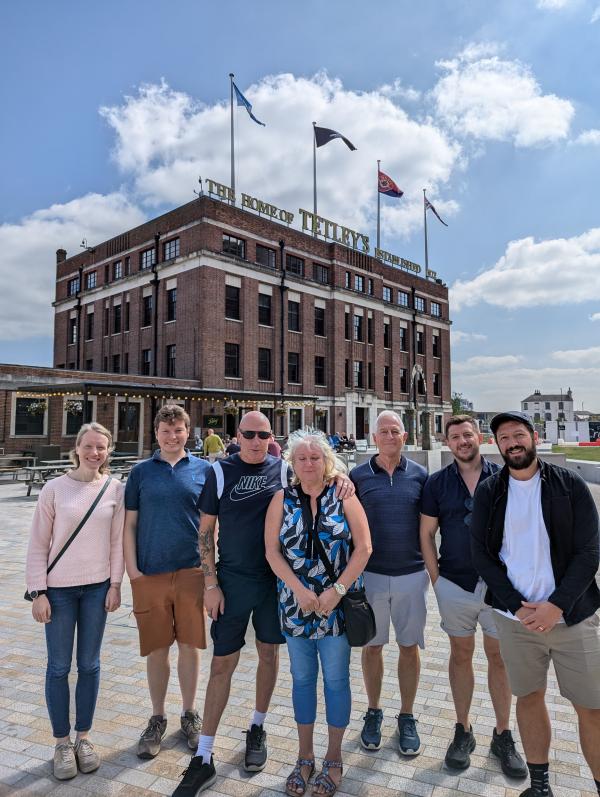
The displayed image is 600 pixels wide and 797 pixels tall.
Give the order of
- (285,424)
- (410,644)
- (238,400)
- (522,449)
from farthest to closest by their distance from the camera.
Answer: (285,424), (238,400), (410,644), (522,449)

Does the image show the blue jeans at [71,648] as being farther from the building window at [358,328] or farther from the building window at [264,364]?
the building window at [358,328]

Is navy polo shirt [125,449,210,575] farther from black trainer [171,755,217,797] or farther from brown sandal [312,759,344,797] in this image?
brown sandal [312,759,344,797]

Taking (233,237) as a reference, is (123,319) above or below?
below

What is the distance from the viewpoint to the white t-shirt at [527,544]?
8.73ft

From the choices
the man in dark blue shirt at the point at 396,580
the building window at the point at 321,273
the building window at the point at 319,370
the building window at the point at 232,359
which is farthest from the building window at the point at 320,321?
the man in dark blue shirt at the point at 396,580

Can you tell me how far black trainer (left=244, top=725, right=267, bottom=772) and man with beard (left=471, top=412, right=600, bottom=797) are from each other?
1.41 m

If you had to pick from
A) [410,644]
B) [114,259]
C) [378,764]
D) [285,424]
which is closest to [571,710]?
[410,644]

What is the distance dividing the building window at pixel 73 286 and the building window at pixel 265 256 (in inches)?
609

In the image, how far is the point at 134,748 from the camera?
125 inches

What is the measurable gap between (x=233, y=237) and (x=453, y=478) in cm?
3134

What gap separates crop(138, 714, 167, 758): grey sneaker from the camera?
10.1 feet

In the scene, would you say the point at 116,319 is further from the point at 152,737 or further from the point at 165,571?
the point at 152,737

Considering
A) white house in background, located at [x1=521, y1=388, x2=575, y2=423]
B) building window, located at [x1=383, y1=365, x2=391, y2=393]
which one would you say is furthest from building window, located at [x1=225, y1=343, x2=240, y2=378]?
white house in background, located at [x1=521, y1=388, x2=575, y2=423]

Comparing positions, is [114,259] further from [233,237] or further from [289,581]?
[289,581]
